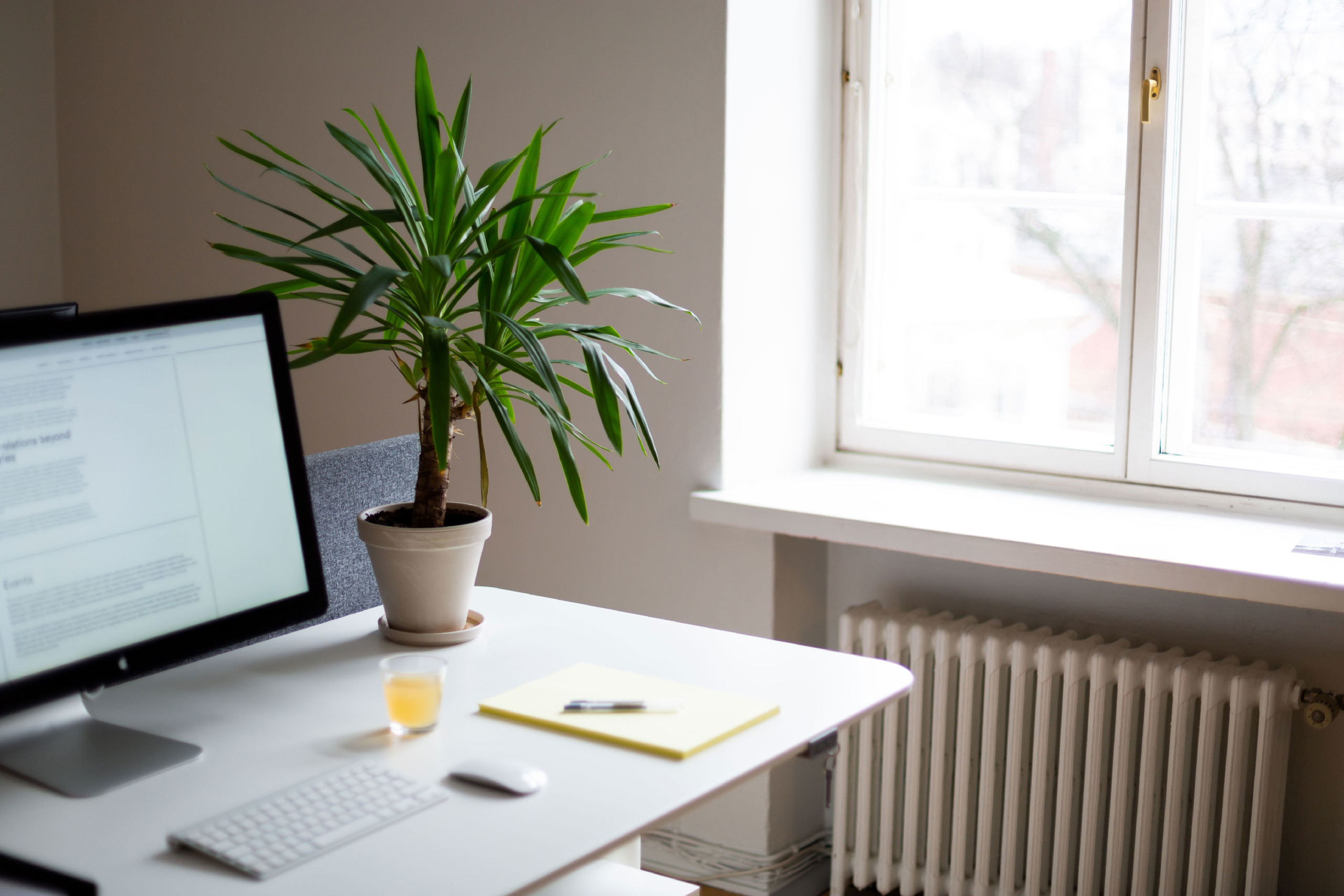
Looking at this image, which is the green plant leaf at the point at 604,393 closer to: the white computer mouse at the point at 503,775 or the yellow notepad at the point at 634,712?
the yellow notepad at the point at 634,712

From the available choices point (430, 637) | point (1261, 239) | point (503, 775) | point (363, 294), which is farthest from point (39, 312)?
point (1261, 239)

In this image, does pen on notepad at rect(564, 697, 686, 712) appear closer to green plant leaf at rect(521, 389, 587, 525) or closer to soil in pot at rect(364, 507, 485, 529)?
green plant leaf at rect(521, 389, 587, 525)

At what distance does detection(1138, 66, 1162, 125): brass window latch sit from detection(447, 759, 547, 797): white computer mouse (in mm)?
1815

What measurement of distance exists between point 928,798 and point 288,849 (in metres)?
1.69

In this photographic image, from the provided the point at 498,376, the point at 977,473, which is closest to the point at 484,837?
the point at 498,376

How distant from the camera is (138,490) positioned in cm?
133

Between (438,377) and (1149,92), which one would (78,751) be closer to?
(438,377)

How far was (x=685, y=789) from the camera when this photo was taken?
1.27m

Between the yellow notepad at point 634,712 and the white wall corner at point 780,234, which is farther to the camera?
the white wall corner at point 780,234

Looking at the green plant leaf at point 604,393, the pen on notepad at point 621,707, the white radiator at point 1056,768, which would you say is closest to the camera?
the pen on notepad at point 621,707

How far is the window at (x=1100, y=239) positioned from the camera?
7.86 ft

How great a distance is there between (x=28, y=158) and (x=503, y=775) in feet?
10.6

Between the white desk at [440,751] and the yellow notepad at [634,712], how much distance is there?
0.6 inches

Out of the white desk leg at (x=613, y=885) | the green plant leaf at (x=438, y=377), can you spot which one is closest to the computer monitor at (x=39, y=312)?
the green plant leaf at (x=438, y=377)
